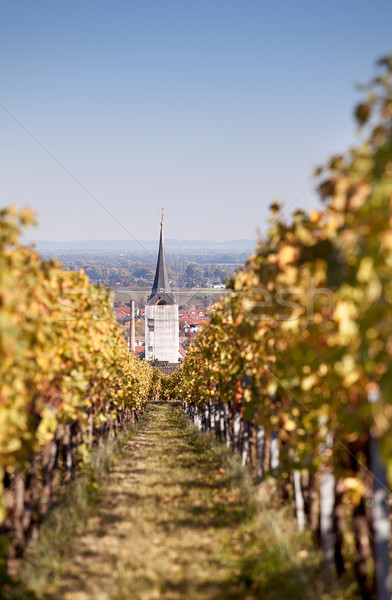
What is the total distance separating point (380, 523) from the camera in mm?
4219

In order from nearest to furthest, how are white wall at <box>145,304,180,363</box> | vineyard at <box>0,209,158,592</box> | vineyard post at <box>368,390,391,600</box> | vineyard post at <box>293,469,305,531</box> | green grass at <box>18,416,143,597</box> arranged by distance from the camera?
vineyard post at <box>368,390,391,600</box>
vineyard at <box>0,209,158,592</box>
green grass at <box>18,416,143,597</box>
vineyard post at <box>293,469,305,531</box>
white wall at <box>145,304,180,363</box>

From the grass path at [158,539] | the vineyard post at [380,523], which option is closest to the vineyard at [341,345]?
the vineyard post at [380,523]

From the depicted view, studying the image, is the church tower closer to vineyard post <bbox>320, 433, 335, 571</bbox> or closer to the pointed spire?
the pointed spire

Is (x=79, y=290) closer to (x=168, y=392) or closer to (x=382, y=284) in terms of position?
(x=382, y=284)

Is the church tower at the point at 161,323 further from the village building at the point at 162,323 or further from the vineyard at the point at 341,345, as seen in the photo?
the vineyard at the point at 341,345

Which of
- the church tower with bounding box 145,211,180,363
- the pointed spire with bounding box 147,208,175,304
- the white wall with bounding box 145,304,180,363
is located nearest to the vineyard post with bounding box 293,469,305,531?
the pointed spire with bounding box 147,208,175,304

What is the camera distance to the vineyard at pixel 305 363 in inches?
141

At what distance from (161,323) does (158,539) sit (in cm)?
10313

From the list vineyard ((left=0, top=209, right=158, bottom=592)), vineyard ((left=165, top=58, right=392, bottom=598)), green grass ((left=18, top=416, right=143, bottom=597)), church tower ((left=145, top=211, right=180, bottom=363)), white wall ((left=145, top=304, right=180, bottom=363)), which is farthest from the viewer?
white wall ((left=145, top=304, right=180, bottom=363))

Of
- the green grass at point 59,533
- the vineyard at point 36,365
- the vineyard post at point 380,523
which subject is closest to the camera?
the vineyard post at point 380,523

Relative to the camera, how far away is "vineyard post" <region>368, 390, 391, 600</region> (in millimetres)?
4090

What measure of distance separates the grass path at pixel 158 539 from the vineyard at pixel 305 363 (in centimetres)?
9

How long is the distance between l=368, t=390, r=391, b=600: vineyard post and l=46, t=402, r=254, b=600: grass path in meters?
1.24

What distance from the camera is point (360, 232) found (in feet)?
11.7
